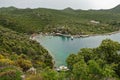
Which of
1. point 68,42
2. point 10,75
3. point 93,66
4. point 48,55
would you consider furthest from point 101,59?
point 68,42

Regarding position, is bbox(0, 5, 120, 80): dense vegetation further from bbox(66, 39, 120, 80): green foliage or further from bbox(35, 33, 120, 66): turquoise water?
bbox(35, 33, 120, 66): turquoise water

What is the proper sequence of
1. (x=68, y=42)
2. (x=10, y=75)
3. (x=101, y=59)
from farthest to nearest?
(x=68, y=42)
(x=101, y=59)
(x=10, y=75)

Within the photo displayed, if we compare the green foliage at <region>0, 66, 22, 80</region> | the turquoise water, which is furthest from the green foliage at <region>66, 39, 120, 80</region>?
the turquoise water

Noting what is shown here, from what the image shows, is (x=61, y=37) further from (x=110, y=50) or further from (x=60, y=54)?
(x=110, y=50)

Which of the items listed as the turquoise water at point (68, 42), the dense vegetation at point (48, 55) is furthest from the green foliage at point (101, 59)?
the turquoise water at point (68, 42)

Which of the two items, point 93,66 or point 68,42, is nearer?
point 93,66

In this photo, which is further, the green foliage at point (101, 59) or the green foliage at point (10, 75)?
the green foliage at point (101, 59)

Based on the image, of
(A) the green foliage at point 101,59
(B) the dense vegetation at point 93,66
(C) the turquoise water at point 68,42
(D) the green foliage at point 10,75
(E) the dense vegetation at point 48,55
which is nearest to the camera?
(D) the green foliage at point 10,75

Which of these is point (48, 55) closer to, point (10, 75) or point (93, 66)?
point (10, 75)

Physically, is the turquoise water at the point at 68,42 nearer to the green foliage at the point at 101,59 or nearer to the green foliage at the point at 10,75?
the green foliage at the point at 101,59

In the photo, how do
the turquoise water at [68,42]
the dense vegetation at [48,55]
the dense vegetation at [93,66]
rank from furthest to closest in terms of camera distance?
the turquoise water at [68,42]
the dense vegetation at [48,55]
the dense vegetation at [93,66]

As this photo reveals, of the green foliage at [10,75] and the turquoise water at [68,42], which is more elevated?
the green foliage at [10,75]
